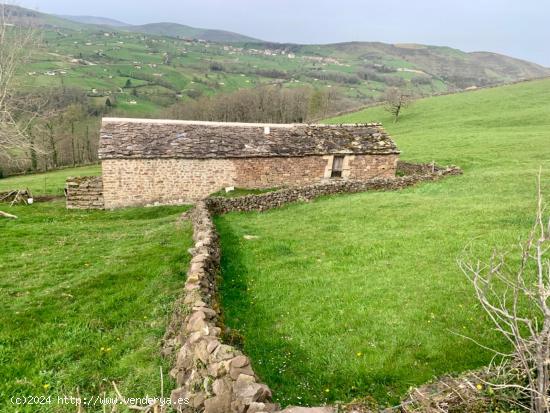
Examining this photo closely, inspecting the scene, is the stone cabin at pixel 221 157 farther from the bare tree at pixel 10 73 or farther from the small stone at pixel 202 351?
the small stone at pixel 202 351

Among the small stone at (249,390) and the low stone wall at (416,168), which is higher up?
the low stone wall at (416,168)

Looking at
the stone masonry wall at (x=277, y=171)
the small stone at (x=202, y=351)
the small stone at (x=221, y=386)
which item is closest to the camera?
the small stone at (x=221, y=386)

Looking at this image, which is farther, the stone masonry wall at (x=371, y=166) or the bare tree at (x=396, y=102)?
the bare tree at (x=396, y=102)

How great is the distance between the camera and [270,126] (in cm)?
2469

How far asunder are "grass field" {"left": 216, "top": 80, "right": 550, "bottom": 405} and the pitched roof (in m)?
4.85

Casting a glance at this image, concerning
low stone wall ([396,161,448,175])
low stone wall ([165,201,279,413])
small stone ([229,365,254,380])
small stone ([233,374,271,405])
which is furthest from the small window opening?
small stone ([233,374,271,405])

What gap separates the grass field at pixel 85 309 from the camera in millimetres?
6176

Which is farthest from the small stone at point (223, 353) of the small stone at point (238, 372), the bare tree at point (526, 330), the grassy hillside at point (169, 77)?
the grassy hillside at point (169, 77)

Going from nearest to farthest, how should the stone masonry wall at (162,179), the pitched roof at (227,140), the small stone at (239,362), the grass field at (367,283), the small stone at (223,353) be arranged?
the small stone at (239,362) → the small stone at (223,353) → the grass field at (367,283) → the stone masonry wall at (162,179) → the pitched roof at (227,140)

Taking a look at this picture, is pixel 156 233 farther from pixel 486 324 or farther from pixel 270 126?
pixel 270 126

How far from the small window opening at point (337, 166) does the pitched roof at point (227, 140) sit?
55 cm

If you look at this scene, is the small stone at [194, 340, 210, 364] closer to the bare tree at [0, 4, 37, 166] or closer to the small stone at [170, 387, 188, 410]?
the small stone at [170, 387, 188, 410]

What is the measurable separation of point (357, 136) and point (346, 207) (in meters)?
9.07

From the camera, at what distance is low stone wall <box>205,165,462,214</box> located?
17.9 m
